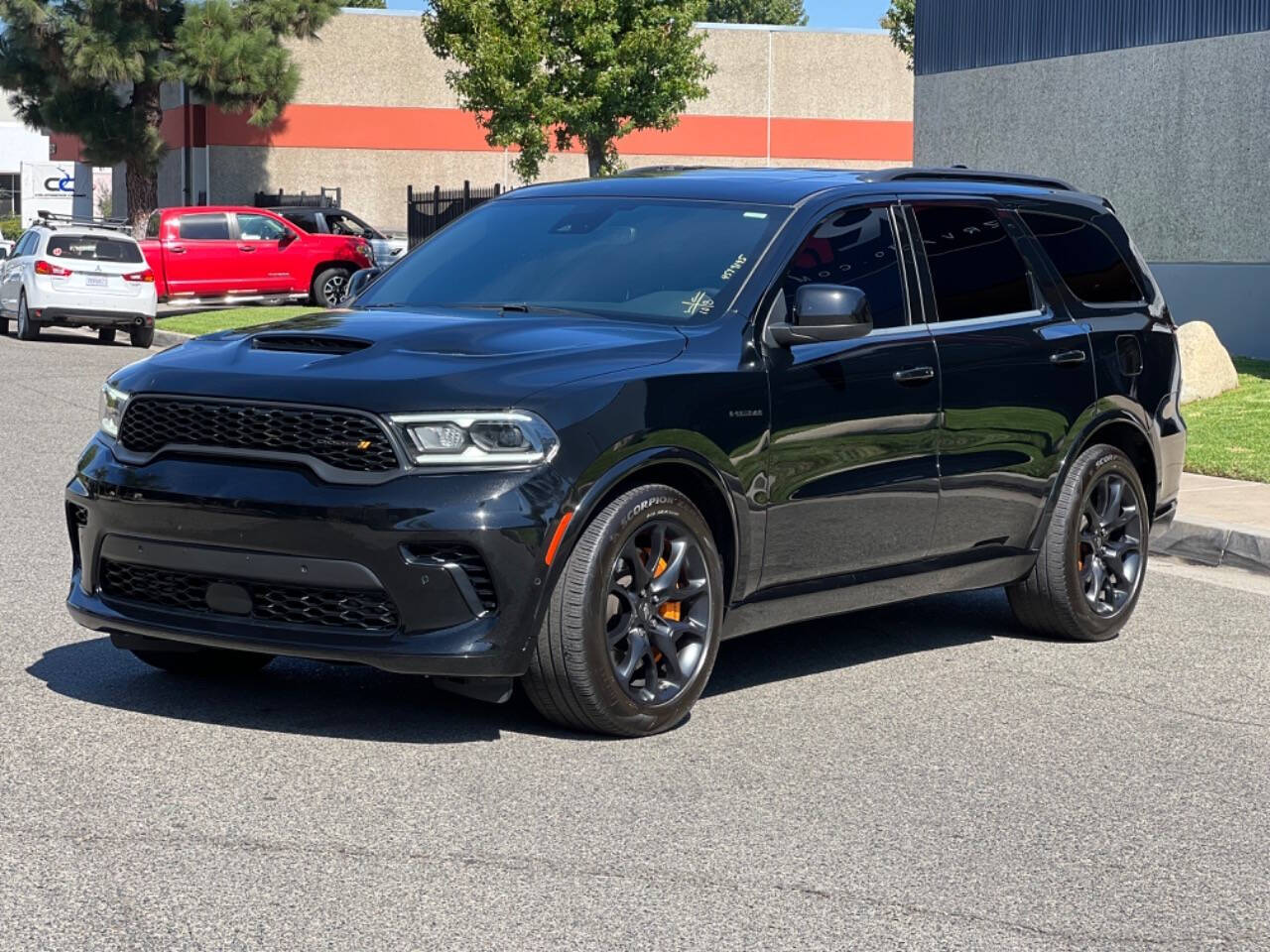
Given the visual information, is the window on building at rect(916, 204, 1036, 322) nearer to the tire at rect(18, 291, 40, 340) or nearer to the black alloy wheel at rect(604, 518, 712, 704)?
the black alloy wheel at rect(604, 518, 712, 704)

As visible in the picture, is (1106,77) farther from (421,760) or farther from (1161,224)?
(421,760)

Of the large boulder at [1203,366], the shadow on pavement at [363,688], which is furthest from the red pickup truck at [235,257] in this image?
the shadow on pavement at [363,688]

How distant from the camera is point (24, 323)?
28.7 m

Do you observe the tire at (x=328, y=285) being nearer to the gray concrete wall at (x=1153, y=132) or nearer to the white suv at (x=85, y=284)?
the white suv at (x=85, y=284)

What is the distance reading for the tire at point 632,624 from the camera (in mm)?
5977

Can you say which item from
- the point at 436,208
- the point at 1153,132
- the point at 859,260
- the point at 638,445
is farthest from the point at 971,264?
the point at 436,208

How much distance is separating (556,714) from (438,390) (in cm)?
108

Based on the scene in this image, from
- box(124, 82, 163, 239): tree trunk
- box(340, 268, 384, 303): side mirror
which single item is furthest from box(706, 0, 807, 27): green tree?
box(340, 268, 384, 303): side mirror

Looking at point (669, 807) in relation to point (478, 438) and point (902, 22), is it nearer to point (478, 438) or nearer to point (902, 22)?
point (478, 438)

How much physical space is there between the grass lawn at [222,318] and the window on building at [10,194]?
206 feet

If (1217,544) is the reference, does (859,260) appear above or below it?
above

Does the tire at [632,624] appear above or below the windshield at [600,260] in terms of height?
below

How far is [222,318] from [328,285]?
2.63m

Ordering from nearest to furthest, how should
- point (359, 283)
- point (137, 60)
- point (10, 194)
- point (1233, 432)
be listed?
point (359, 283)
point (1233, 432)
point (137, 60)
point (10, 194)
